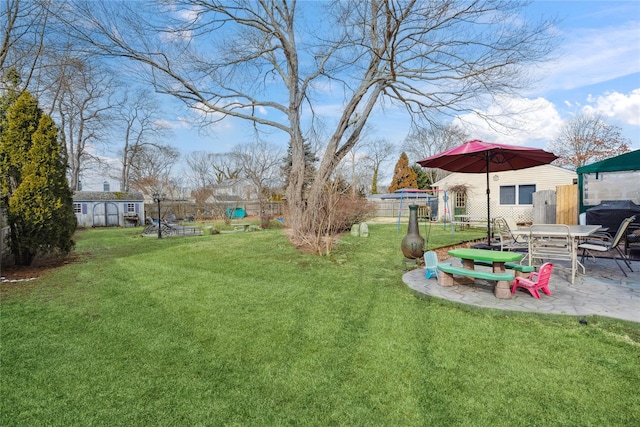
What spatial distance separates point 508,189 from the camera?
16906 millimetres

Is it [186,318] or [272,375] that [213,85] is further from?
[272,375]

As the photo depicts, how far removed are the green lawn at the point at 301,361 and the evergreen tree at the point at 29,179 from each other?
2061mm

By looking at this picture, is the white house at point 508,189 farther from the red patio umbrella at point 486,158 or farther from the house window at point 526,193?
the red patio umbrella at point 486,158

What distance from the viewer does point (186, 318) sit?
149 inches

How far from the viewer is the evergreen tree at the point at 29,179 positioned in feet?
20.2

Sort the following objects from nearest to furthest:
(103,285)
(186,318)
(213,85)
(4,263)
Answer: (186,318) → (103,285) → (4,263) → (213,85)

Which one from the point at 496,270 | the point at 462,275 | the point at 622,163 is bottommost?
the point at 462,275

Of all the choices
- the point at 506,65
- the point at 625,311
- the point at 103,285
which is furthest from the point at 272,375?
the point at 506,65

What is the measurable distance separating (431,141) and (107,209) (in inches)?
920

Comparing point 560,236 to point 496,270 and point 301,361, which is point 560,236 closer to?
point 496,270

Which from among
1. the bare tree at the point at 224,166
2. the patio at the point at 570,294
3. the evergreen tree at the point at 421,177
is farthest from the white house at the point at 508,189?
the bare tree at the point at 224,166

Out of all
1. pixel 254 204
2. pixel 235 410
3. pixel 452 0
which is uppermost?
pixel 452 0

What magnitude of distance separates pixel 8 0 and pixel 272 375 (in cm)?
1037

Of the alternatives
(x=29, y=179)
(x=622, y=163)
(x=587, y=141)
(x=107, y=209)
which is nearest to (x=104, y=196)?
(x=107, y=209)
